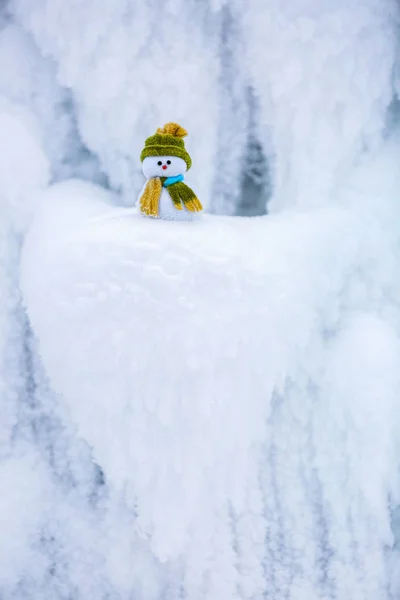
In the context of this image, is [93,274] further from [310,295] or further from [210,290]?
[310,295]

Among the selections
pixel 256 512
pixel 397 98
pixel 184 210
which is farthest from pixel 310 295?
pixel 397 98

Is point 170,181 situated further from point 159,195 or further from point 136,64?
point 136,64

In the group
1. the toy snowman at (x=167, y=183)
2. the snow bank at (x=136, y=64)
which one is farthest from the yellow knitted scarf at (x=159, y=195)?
the snow bank at (x=136, y=64)

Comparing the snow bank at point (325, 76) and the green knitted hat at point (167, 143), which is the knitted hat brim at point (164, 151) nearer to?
the green knitted hat at point (167, 143)

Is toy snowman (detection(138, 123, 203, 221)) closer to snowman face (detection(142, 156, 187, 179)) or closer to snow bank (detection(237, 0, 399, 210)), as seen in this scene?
snowman face (detection(142, 156, 187, 179))

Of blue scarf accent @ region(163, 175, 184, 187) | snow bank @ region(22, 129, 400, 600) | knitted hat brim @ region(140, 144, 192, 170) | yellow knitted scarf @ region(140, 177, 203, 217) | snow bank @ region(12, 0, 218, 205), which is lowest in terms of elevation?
snow bank @ region(22, 129, 400, 600)

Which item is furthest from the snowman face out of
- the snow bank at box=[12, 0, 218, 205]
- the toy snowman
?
the snow bank at box=[12, 0, 218, 205]
